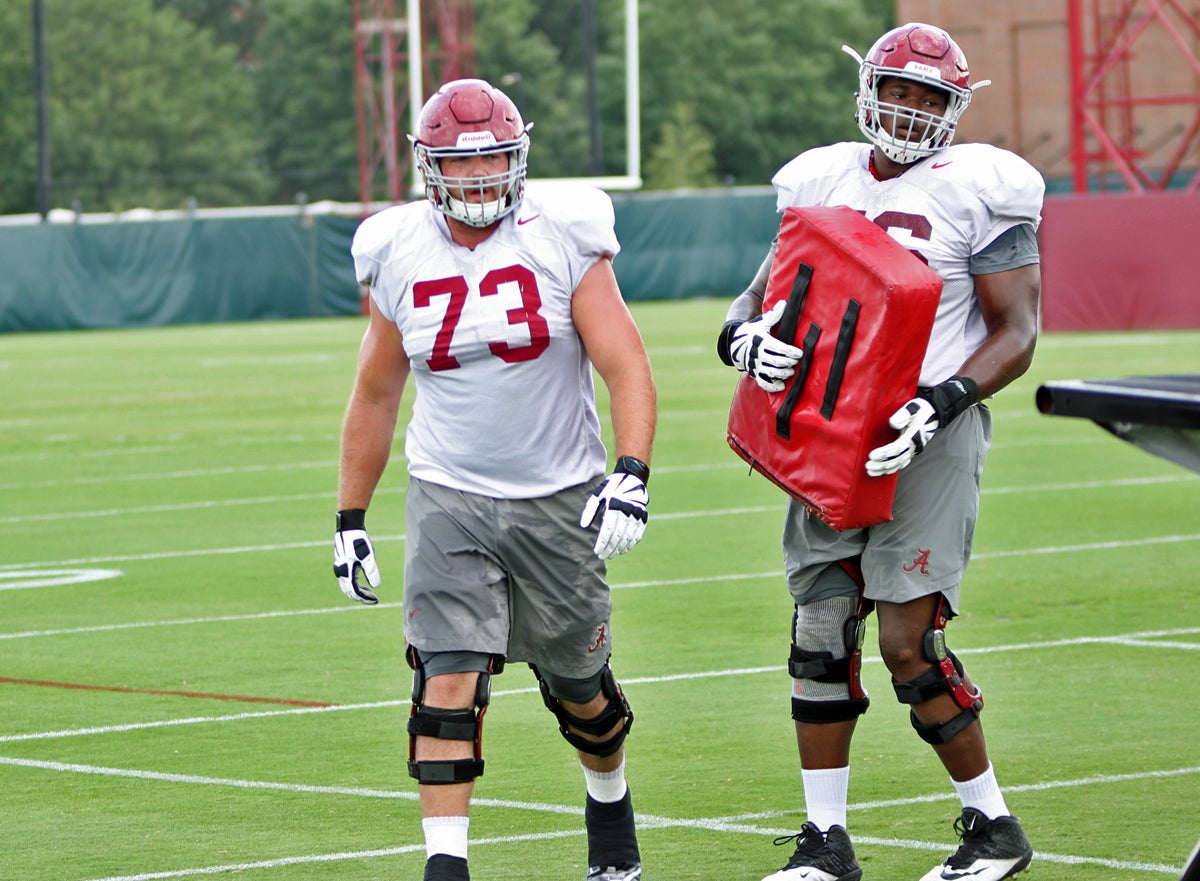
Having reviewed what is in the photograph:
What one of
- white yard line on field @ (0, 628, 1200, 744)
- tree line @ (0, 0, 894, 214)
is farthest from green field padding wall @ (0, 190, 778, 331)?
white yard line on field @ (0, 628, 1200, 744)

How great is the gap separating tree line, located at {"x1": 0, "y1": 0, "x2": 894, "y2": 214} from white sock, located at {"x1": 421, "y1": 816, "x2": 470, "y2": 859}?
179 ft

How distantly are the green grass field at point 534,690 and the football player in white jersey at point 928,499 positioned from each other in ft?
0.90

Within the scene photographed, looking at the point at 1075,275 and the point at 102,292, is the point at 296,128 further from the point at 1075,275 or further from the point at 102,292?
the point at 1075,275

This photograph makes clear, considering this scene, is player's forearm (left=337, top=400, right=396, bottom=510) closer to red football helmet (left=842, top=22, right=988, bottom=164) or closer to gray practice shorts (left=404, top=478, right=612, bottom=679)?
gray practice shorts (left=404, top=478, right=612, bottom=679)

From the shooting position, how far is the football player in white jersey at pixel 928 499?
213 inches

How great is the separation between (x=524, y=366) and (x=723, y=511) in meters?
7.56

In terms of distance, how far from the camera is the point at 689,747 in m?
6.99

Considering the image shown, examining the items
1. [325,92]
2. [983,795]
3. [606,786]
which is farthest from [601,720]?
[325,92]

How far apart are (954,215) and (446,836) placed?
1.99 meters

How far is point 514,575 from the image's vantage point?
533 centimetres

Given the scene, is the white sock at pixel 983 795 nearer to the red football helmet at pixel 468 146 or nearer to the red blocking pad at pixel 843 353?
the red blocking pad at pixel 843 353

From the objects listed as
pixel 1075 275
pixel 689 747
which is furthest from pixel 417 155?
pixel 1075 275

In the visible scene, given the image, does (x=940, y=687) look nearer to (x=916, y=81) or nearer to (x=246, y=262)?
(x=916, y=81)

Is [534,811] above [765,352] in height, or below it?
below
